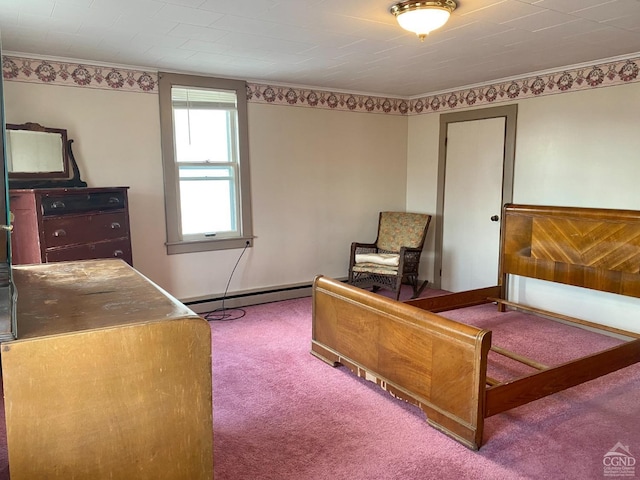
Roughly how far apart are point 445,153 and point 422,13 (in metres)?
3.03

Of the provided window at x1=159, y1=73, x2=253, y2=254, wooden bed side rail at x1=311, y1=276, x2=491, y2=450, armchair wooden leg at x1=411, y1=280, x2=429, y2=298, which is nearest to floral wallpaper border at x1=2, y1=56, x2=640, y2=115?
window at x1=159, y1=73, x2=253, y2=254

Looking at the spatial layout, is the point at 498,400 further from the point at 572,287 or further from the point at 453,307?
the point at 572,287

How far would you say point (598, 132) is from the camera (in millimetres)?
3982

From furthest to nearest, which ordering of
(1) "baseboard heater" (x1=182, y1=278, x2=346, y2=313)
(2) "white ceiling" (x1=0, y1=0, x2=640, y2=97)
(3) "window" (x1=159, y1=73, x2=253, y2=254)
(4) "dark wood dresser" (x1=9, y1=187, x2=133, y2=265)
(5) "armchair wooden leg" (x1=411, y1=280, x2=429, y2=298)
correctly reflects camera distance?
(5) "armchair wooden leg" (x1=411, y1=280, x2=429, y2=298)
(1) "baseboard heater" (x1=182, y1=278, x2=346, y2=313)
(3) "window" (x1=159, y1=73, x2=253, y2=254)
(4) "dark wood dresser" (x1=9, y1=187, x2=133, y2=265)
(2) "white ceiling" (x1=0, y1=0, x2=640, y2=97)

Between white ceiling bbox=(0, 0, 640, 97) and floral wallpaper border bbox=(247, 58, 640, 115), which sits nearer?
white ceiling bbox=(0, 0, 640, 97)

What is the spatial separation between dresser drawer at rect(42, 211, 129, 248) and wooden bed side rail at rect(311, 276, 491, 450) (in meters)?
1.78

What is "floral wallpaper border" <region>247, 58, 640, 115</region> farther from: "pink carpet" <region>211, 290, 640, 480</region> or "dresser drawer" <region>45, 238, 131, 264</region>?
"pink carpet" <region>211, 290, 640, 480</region>

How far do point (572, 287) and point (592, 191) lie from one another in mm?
876

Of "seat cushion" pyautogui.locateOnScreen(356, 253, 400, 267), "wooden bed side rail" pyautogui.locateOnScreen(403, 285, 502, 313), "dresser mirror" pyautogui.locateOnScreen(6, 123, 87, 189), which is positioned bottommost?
"wooden bed side rail" pyautogui.locateOnScreen(403, 285, 502, 313)

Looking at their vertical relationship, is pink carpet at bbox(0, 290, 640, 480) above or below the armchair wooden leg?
below

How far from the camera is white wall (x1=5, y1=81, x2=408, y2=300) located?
3994 mm

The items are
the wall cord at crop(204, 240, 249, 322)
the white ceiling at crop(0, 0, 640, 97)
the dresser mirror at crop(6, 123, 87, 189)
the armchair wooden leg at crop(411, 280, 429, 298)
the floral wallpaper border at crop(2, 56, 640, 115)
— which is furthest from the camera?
the armchair wooden leg at crop(411, 280, 429, 298)

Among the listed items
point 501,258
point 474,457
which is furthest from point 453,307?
point 474,457

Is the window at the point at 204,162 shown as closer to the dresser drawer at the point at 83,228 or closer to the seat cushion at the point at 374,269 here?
the dresser drawer at the point at 83,228
